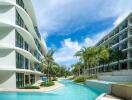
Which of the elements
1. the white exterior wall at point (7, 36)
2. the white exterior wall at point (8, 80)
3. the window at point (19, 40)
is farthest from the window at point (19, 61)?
the white exterior wall at point (7, 36)

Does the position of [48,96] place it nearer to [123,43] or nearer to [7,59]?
[7,59]

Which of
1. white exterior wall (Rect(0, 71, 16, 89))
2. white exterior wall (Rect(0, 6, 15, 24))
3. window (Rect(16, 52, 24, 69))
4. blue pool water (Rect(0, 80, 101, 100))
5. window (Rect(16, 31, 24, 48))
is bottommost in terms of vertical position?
blue pool water (Rect(0, 80, 101, 100))

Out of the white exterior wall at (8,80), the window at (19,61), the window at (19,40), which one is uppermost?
the window at (19,40)

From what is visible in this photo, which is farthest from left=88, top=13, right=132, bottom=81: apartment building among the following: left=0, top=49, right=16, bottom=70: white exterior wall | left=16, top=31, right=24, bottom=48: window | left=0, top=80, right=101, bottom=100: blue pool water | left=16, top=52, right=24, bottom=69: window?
left=0, top=80, right=101, bottom=100: blue pool water

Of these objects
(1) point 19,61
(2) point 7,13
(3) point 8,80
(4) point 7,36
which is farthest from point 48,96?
(2) point 7,13

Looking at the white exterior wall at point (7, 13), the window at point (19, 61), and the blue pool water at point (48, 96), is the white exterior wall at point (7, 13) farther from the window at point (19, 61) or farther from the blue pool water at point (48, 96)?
the blue pool water at point (48, 96)

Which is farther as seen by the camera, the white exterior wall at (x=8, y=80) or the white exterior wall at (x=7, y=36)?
the white exterior wall at (x=7, y=36)

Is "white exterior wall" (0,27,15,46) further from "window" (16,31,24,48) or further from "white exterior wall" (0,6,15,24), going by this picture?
"window" (16,31,24,48)

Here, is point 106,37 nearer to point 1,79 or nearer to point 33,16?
point 33,16

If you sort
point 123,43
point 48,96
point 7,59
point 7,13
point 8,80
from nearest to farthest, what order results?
point 48,96
point 8,80
point 7,59
point 7,13
point 123,43

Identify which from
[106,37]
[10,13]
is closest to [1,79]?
[10,13]

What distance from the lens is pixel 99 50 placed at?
255ft

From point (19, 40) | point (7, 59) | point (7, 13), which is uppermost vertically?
point (7, 13)

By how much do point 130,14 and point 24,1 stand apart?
33930 millimetres
